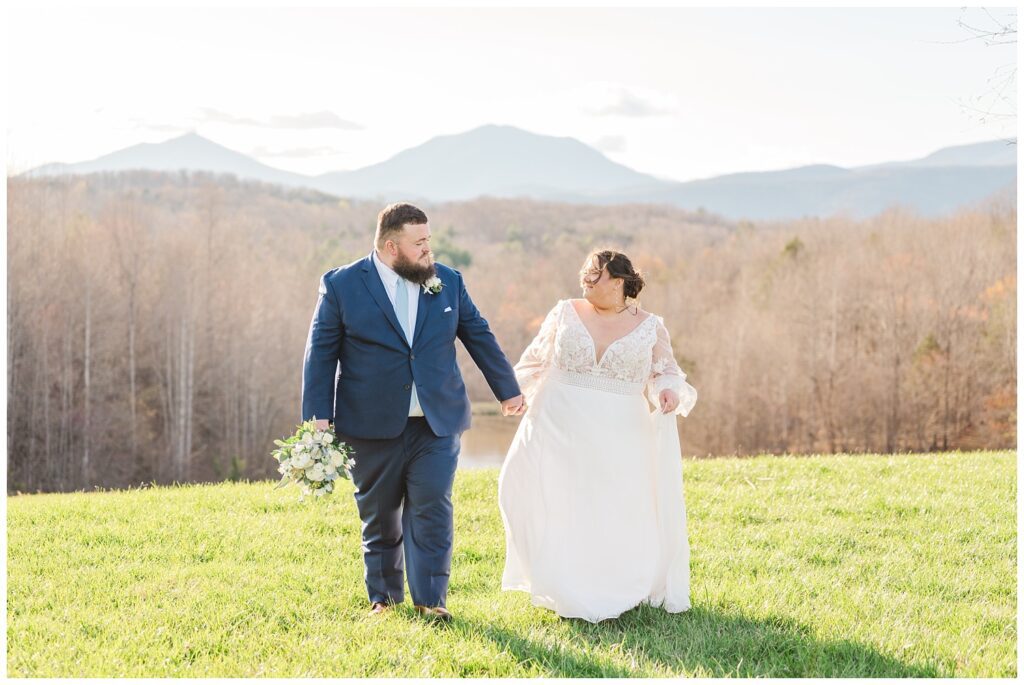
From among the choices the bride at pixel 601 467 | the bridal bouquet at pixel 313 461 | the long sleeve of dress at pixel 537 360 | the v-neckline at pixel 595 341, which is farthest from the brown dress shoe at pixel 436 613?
the v-neckline at pixel 595 341

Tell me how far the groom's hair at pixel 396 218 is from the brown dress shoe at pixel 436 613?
1953 millimetres

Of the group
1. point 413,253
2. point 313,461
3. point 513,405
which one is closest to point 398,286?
point 413,253

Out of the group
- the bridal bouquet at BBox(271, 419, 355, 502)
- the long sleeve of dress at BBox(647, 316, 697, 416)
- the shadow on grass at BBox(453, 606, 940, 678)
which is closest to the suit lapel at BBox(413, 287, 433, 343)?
the bridal bouquet at BBox(271, 419, 355, 502)

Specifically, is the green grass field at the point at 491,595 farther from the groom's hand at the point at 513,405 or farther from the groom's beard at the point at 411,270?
the groom's beard at the point at 411,270

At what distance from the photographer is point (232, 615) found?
16.9ft

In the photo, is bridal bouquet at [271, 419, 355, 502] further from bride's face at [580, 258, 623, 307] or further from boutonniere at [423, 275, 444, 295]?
bride's face at [580, 258, 623, 307]

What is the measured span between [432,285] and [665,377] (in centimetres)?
143

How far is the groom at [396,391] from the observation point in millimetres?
5168

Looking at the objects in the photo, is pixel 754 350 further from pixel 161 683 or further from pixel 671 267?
pixel 161 683

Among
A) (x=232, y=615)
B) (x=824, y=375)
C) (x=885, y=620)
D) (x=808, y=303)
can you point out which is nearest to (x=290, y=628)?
(x=232, y=615)

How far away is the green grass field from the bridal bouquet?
0.75 m

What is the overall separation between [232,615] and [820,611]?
315 centimetres

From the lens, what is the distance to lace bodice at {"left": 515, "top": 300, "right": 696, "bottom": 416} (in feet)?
17.7

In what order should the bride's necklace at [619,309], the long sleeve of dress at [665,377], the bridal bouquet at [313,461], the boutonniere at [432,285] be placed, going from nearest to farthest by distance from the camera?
the bridal bouquet at [313,461], the boutonniere at [432,285], the long sleeve of dress at [665,377], the bride's necklace at [619,309]
